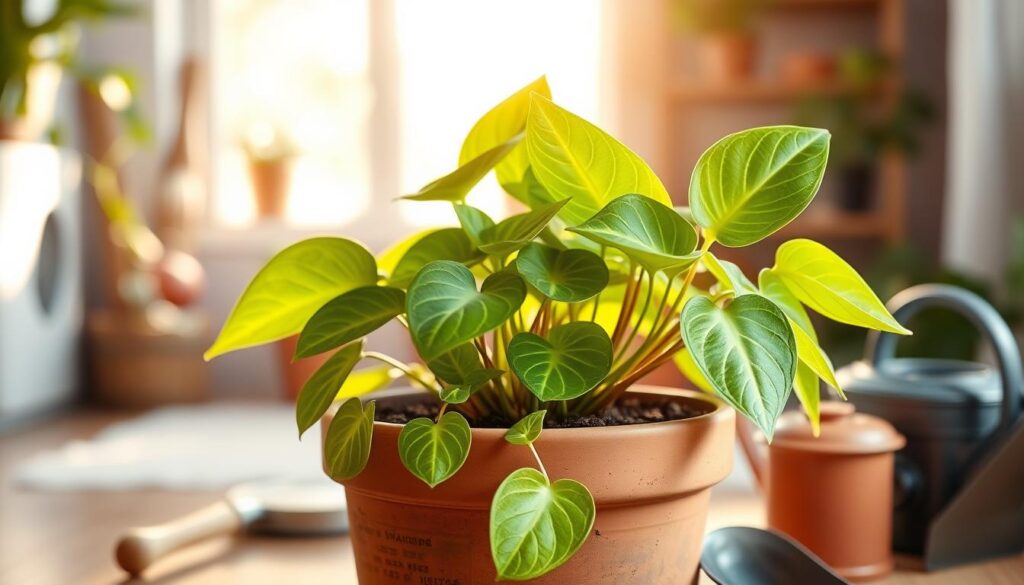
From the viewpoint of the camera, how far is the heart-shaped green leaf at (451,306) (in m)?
0.53

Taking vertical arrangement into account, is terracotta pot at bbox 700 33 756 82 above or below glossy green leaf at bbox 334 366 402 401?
above

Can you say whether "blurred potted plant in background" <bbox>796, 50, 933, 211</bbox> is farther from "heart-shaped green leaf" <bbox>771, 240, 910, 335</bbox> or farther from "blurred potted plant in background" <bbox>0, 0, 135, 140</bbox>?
"heart-shaped green leaf" <bbox>771, 240, 910, 335</bbox>

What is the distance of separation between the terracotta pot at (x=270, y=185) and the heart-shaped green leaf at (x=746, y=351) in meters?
Result: 2.82

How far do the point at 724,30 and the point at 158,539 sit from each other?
2.44 m

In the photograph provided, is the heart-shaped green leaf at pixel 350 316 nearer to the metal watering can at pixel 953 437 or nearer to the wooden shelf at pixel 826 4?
the metal watering can at pixel 953 437

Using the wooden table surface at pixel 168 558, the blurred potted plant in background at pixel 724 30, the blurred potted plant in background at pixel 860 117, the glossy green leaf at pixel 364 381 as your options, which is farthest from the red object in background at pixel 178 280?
the glossy green leaf at pixel 364 381

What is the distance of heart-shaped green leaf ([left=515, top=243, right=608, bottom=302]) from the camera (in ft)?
1.90

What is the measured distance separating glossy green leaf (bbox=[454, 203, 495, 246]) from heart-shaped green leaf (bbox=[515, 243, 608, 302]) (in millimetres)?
50

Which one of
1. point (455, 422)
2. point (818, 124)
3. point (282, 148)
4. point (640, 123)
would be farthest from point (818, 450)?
point (282, 148)

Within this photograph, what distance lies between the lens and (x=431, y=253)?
0.65 meters

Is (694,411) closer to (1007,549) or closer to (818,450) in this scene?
(818,450)

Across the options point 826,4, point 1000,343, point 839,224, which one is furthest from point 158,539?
point 826,4

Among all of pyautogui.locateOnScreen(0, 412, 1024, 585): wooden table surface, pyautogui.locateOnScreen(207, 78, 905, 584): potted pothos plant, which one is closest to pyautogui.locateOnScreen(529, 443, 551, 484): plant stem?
pyautogui.locateOnScreen(207, 78, 905, 584): potted pothos plant

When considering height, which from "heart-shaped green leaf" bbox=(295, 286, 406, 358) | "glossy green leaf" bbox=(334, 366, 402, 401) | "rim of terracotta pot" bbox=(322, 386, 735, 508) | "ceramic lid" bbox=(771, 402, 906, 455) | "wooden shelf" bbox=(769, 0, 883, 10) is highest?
"wooden shelf" bbox=(769, 0, 883, 10)
